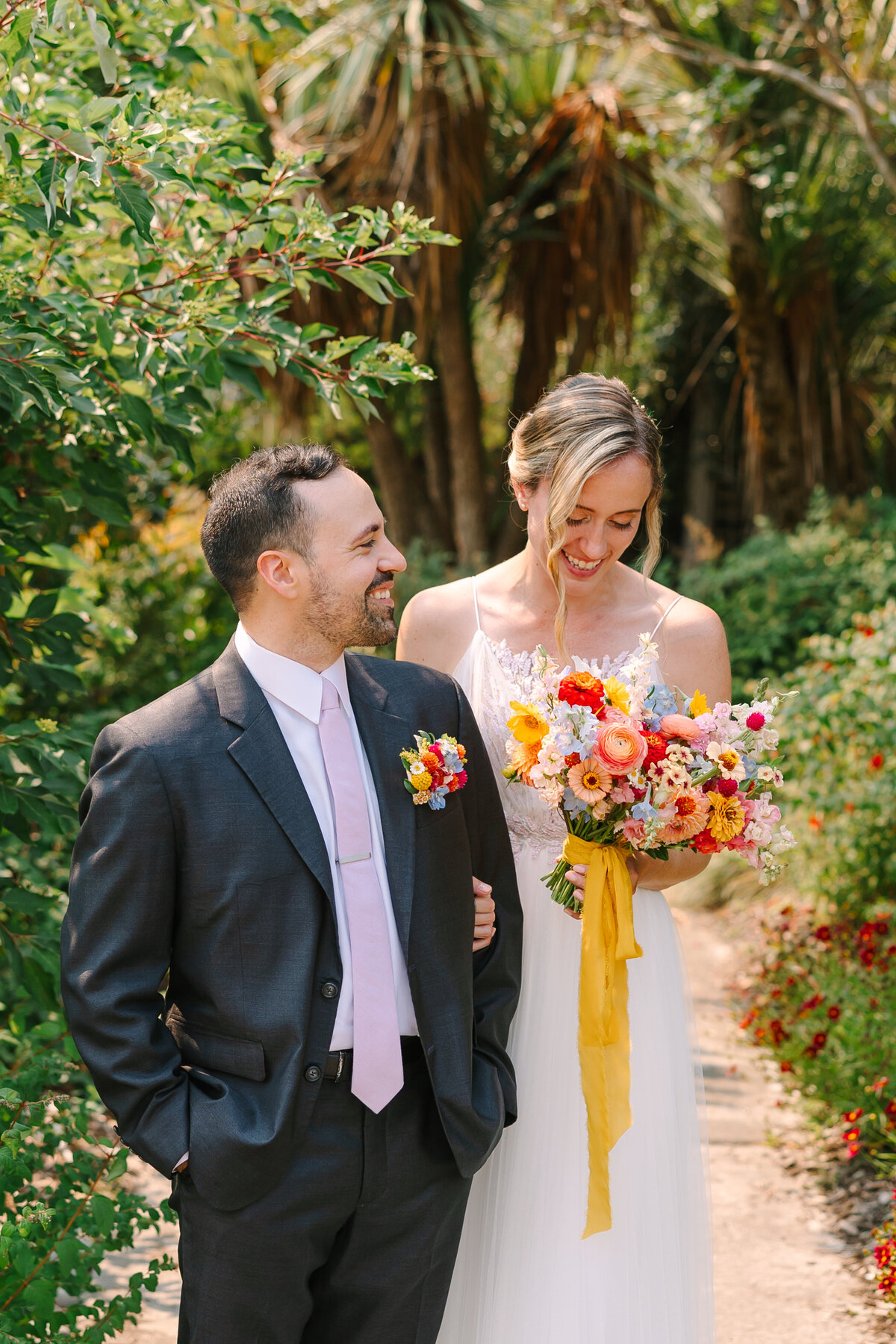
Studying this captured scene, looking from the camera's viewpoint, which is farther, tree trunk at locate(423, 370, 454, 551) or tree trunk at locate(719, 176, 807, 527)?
tree trunk at locate(423, 370, 454, 551)

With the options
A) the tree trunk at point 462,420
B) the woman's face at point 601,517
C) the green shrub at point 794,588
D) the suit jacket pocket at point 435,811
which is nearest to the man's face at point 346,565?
the suit jacket pocket at point 435,811

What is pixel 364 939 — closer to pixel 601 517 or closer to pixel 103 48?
pixel 601 517

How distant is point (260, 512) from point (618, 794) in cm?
75

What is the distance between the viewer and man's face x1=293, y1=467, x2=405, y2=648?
1898 millimetres

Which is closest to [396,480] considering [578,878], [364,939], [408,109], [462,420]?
[462,420]

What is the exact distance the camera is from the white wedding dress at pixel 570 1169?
233cm

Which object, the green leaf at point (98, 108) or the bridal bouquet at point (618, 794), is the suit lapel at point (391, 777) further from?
the green leaf at point (98, 108)

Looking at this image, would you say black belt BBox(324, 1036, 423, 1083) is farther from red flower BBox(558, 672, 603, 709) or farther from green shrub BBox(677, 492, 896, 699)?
green shrub BBox(677, 492, 896, 699)

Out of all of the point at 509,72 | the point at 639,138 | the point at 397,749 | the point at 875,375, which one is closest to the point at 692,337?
the point at 875,375

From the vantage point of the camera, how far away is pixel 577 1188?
7.80ft

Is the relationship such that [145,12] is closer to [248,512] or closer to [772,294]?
[248,512]

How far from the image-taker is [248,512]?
6.34 feet

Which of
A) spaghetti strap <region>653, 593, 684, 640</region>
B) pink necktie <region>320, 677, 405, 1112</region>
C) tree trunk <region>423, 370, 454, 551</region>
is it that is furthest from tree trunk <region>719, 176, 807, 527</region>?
pink necktie <region>320, 677, 405, 1112</region>

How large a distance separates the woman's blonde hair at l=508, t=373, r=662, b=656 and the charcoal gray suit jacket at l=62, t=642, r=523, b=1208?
0.79 metres
